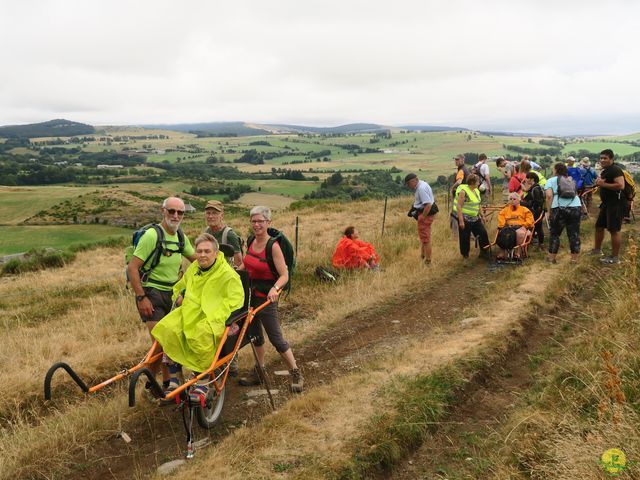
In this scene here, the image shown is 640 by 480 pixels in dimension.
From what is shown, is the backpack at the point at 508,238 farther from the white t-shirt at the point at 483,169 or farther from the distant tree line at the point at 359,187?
the distant tree line at the point at 359,187

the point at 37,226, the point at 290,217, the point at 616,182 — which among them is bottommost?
the point at 37,226

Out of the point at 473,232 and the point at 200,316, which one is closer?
the point at 200,316

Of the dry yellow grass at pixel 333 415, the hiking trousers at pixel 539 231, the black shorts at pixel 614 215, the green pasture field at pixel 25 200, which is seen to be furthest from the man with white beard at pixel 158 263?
the green pasture field at pixel 25 200

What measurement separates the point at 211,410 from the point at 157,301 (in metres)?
1.29

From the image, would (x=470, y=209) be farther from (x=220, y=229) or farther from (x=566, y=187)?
(x=220, y=229)

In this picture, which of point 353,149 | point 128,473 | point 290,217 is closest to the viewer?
point 128,473

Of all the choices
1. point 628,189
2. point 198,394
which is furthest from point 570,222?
point 198,394

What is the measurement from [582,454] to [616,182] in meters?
7.26

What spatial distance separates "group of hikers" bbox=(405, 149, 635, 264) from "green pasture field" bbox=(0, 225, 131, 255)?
34.4 m

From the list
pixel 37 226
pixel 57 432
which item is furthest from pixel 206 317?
pixel 37 226

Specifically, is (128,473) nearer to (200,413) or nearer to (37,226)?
(200,413)

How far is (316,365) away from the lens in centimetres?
605

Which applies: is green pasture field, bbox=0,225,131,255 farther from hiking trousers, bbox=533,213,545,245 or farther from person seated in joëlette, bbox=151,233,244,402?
person seated in joëlette, bbox=151,233,244,402

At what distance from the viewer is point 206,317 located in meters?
4.30
